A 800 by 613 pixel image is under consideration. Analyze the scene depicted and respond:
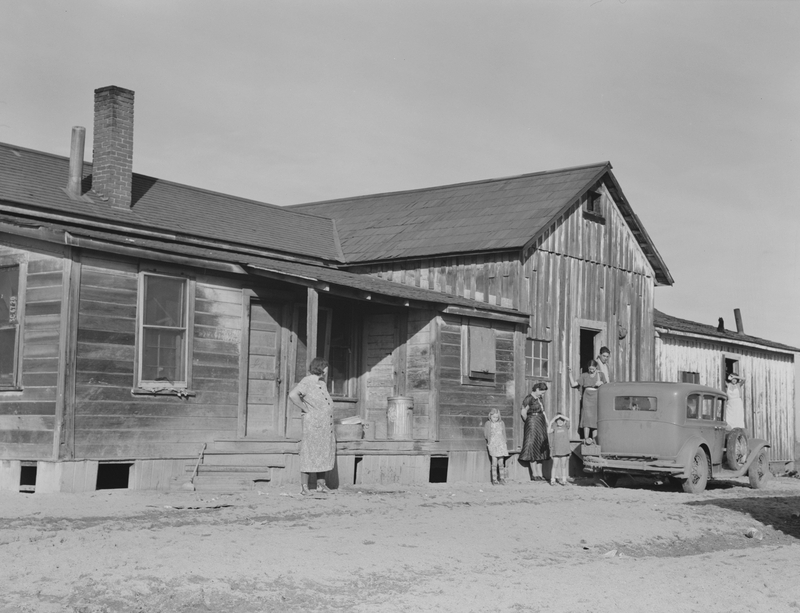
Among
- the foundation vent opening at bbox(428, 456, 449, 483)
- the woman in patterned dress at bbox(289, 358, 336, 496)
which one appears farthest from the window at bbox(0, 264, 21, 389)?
the foundation vent opening at bbox(428, 456, 449, 483)

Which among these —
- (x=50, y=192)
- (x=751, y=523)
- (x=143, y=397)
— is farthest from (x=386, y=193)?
(x=751, y=523)

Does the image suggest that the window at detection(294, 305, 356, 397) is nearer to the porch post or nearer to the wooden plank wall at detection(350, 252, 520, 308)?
the wooden plank wall at detection(350, 252, 520, 308)

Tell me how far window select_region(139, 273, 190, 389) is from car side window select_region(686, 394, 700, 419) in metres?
8.85

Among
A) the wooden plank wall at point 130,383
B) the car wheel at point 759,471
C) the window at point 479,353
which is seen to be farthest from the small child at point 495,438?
the wooden plank wall at point 130,383

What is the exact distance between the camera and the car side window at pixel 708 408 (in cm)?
1931

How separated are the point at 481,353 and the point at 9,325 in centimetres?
894

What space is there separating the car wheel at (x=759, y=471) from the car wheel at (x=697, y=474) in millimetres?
1780

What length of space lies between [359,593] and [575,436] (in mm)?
15128

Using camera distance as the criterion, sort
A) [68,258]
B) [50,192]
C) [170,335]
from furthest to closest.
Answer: [50,192] → [170,335] → [68,258]

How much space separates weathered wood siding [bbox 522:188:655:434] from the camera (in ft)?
73.5

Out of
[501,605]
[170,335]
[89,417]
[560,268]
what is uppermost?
[560,268]

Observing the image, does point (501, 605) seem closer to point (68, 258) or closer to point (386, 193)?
point (68, 258)

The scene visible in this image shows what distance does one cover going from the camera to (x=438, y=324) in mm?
19688

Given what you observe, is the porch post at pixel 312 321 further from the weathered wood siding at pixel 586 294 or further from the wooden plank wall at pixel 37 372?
the weathered wood siding at pixel 586 294
